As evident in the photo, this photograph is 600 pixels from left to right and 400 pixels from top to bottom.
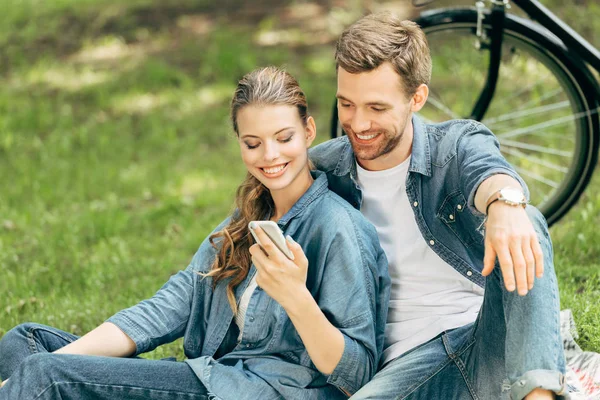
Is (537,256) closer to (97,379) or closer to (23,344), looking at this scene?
(97,379)

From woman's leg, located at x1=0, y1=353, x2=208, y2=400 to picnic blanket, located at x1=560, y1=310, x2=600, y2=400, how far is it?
128 cm

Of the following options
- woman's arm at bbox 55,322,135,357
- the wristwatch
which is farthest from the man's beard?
woman's arm at bbox 55,322,135,357

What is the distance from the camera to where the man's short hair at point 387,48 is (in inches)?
111

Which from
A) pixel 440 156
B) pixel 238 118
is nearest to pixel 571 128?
pixel 440 156

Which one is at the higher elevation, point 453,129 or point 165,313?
point 453,129

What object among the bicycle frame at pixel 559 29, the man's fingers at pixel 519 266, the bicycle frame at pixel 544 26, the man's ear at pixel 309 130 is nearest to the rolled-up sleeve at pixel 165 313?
the man's ear at pixel 309 130

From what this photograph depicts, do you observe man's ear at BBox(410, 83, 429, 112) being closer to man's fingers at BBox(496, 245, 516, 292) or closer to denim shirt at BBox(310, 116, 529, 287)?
denim shirt at BBox(310, 116, 529, 287)

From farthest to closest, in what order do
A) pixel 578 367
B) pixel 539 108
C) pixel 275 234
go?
pixel 539 108 → pixel 578 367 → pixel 275 234

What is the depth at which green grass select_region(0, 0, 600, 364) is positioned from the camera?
4230 mm

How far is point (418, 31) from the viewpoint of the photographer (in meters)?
2.96

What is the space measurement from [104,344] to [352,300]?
0.83m

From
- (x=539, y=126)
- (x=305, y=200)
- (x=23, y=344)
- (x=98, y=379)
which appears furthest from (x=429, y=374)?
(x=539, y=126)

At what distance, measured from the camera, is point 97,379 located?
2.64 metres

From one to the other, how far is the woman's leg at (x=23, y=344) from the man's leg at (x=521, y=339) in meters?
1.40
